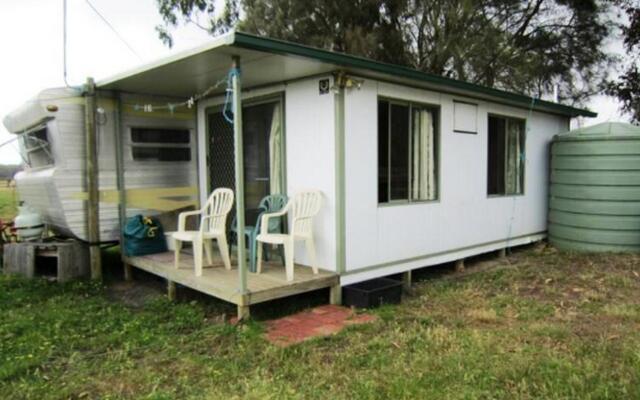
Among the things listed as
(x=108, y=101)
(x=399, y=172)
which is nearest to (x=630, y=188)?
(x=399, y=172)

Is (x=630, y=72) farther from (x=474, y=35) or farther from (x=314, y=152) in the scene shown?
(x=314, y=152)

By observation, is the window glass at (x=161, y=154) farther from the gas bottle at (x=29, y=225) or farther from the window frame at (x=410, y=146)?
the window frame at (x=410, y=146)

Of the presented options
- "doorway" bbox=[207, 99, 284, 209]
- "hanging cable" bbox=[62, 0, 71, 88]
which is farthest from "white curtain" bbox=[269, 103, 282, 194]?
"hanging cable" bbox=[62, 0, 71, 88]

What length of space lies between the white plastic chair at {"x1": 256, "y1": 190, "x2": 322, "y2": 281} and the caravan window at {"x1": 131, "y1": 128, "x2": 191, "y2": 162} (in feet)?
7.15

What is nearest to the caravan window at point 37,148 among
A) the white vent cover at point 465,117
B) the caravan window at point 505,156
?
the white vent cover at point 465,117

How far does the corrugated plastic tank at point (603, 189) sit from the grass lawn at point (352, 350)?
1905 millimetres

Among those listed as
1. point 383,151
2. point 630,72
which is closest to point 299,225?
point 383,151

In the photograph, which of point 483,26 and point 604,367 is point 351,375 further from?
point 483,26

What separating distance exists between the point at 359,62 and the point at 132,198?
339 cm

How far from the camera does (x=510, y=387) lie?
2.77 m

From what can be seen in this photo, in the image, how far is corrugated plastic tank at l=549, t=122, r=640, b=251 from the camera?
6.77 m

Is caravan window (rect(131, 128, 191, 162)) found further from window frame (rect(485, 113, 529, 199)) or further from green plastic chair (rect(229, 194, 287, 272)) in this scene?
window frame (rect(485, 113, 529, 199))

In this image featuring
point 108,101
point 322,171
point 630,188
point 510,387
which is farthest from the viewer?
point 630,188

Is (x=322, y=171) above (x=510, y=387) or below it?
above
